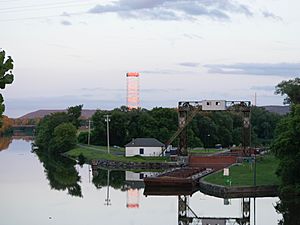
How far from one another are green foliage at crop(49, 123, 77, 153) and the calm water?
4510cm

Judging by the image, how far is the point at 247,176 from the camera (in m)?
52.2

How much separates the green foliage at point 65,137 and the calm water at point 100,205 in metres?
45.1

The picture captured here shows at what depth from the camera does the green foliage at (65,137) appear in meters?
108

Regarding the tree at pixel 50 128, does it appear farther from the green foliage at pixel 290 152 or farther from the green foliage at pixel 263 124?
the green foliage at pixel 290 152

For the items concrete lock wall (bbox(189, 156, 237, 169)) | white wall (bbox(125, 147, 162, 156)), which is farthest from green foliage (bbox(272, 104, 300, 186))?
white wall (bbox(125, 147, 162, 156))

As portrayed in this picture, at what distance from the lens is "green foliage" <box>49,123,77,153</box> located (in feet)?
354

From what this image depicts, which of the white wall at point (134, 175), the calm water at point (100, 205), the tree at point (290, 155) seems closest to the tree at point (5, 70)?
the calm water at point (100, 205)

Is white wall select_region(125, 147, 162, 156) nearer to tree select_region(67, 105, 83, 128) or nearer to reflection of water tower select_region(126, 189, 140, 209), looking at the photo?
reflection of water tower select_region(126, 189, 140, 209)

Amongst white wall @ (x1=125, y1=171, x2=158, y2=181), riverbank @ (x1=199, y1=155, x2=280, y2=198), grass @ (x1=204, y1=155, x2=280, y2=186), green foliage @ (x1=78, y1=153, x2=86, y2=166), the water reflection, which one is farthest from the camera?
green foliage @ (x1=78, y1=153, x2=86, y2=166)

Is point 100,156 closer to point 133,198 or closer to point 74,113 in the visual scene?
point 74,113

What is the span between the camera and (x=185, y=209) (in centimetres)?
4150

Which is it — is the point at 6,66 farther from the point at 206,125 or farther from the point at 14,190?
the point at 206,125

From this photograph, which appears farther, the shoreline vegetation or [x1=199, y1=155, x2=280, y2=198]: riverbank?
the shoreline vegetation

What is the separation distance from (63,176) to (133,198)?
21.3m
